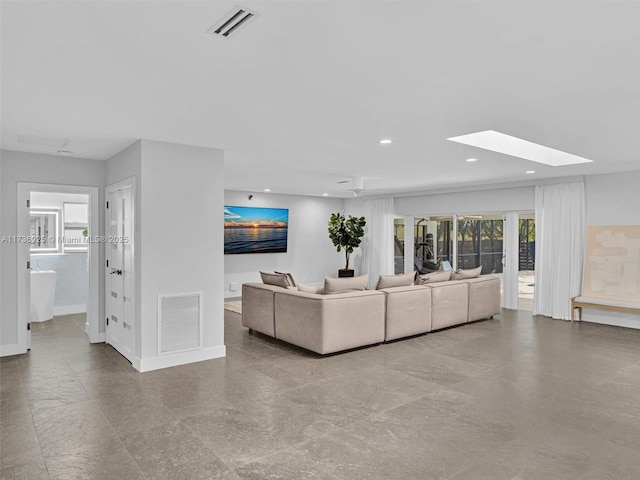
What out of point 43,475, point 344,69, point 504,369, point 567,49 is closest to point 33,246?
point 43,475

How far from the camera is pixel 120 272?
5.12m

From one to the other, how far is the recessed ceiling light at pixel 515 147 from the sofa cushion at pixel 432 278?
213 cm

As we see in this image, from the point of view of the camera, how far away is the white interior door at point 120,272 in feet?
15.8

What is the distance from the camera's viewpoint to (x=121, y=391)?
3.91 meters

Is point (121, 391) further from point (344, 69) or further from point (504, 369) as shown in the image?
point (504, 369)

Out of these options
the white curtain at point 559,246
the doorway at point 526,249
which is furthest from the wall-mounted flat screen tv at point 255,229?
the white curtain at point 559,246

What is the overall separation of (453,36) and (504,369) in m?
3.65

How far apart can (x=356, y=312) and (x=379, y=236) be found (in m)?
5.71

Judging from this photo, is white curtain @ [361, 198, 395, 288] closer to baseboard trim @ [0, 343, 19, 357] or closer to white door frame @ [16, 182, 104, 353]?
white door frame @ [16, 182, 104, 353]

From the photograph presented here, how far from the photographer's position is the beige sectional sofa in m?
5.09

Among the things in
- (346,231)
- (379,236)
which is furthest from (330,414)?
(379,236)

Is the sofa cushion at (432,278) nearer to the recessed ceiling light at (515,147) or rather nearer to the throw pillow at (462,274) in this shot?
the throw pillow at (462,274)

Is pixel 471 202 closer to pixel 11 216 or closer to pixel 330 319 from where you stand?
pixel 330 319

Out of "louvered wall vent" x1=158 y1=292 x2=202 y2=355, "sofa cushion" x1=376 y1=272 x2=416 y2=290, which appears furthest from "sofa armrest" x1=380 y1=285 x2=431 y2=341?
"louvered wall vent" x1=158 y1=292 x2=202 y2=355
